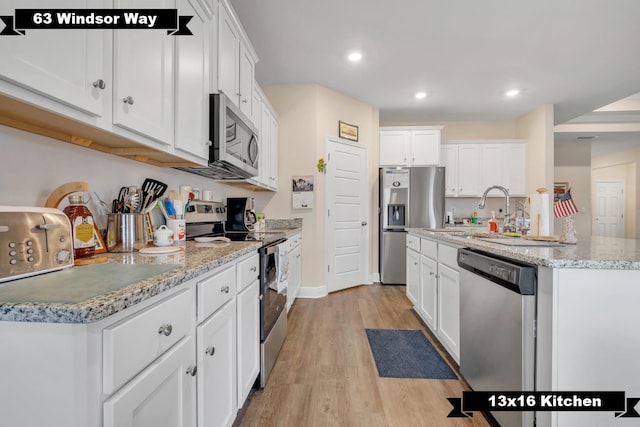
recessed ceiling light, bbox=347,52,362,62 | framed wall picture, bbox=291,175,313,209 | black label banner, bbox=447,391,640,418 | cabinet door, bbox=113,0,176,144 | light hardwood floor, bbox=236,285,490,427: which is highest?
recessed ceiling light, bbox=347,52,362,62

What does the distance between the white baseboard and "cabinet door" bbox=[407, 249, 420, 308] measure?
107 cm

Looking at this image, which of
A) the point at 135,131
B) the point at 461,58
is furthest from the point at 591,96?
the point at 135,131

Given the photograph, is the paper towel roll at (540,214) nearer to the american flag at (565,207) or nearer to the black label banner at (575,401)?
the american flag at (565,207)

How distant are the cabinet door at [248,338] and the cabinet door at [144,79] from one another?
2.78 feet

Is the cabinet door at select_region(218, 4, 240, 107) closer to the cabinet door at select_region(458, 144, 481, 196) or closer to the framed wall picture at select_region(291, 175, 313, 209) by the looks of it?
the framed wall picture at select_region(291, 175, 313, 209)

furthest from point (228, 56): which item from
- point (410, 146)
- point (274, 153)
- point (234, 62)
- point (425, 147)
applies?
point (425, 147)

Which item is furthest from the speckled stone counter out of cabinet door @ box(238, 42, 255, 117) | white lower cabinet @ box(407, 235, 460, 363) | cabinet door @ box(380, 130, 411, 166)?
cabinet door @ box(380, 130, 411, 166)

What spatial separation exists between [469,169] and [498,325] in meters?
3.91

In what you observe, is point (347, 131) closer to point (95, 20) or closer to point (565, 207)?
point (565, 207)

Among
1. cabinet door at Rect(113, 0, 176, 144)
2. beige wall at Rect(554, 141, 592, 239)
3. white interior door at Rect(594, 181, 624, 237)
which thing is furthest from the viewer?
white interior door at Rect(594, 181, 624, 237)

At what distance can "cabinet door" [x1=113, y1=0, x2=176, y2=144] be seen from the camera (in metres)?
0.95

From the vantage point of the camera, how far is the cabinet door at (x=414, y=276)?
2.69 meters

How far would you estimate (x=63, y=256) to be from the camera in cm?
84

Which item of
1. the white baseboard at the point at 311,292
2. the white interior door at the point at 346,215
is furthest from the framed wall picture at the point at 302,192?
the white baseboard at the point at 311,292
